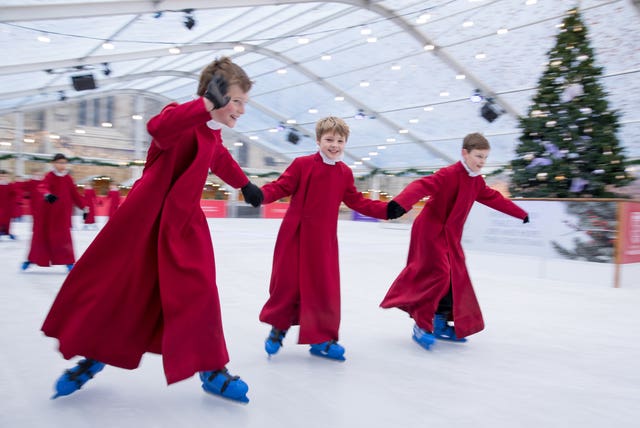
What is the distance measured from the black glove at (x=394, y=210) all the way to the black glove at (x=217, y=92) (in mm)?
1243

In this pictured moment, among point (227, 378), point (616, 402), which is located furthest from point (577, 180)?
point (227, 378)

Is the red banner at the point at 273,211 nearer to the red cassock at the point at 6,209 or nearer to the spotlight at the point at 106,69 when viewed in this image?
the spotlight at the point at 106,69

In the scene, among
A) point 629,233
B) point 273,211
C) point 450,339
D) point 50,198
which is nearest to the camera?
point 450,339

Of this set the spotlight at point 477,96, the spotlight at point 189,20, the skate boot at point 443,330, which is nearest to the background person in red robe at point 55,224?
the skate boot at point 443,330

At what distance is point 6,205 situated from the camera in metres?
7.95

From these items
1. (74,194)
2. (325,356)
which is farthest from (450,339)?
(74,194)

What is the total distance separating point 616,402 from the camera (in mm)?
1949

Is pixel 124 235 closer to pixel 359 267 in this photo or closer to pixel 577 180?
pixel 359 267

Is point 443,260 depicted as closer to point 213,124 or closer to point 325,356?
point 325,356

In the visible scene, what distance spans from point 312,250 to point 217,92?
105 cm

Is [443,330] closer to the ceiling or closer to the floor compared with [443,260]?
closer to the floor

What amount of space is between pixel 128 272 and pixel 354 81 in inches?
673

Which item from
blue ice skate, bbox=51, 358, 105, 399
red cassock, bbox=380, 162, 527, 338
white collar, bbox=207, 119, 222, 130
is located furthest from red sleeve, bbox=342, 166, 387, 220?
blue ice skate, bbox=51, 358, 105, 399

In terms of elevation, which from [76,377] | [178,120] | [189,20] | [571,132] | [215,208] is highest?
[189,20]
